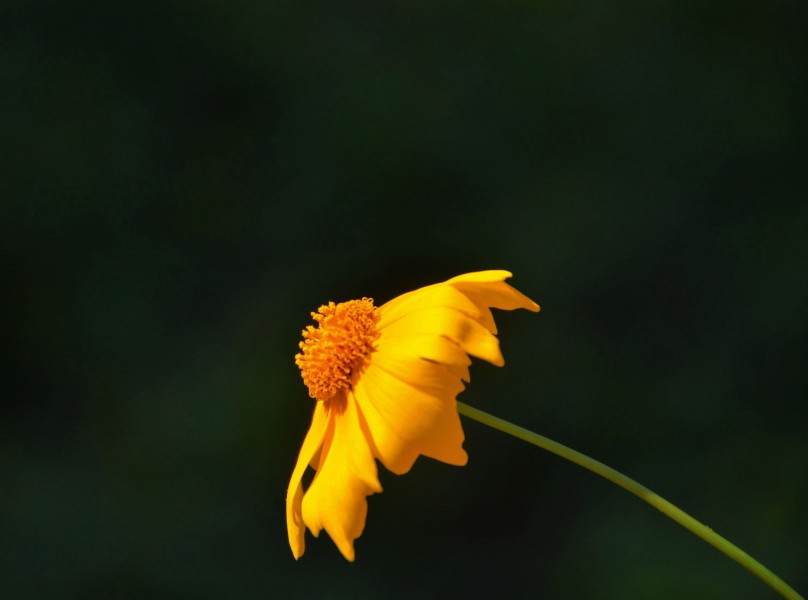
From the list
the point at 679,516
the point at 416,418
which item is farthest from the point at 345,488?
the point at 679,516

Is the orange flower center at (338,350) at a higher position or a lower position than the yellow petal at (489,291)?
lower

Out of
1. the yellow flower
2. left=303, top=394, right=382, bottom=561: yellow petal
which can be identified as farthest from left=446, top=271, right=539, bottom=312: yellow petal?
left=303, top=394, right=382, bottom=561: yellow petal

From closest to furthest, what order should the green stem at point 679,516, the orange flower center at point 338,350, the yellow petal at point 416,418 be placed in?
the green stem at point 679,516 → the yellow petal at point 416,418 → the orange flower center at point 338,350

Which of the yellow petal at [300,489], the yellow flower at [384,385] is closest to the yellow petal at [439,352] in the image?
the yellow flower at [384,385]

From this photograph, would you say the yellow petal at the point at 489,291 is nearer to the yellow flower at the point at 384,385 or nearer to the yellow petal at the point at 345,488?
the yellow flower at the point at 384,385

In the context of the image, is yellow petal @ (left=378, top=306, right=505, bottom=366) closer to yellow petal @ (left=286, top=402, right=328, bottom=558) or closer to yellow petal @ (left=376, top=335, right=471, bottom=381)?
yellow petal @ (left=376, top=335, right=471, bottom=381)

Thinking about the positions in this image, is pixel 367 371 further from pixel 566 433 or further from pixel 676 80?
pixel 676 80

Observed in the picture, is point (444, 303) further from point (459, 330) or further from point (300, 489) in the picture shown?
point (300, 489)
